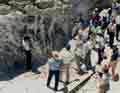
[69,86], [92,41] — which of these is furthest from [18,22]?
[69,86]

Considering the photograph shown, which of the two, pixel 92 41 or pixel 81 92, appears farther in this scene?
pixel 92 41

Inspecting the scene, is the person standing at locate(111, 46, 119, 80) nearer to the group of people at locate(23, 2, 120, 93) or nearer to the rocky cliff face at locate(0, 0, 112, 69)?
the group of people at locate(23, 2, 120, 93)

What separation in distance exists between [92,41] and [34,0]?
3.03 meters

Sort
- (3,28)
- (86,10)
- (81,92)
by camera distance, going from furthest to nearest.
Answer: (86,10)
(3,28)
(81,92)

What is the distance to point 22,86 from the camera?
1642 cm

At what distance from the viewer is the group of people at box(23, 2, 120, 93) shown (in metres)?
15.3

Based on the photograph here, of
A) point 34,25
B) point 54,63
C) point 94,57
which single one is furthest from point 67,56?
point 54,63

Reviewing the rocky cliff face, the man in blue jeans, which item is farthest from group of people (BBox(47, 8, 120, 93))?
the rocky cliff face

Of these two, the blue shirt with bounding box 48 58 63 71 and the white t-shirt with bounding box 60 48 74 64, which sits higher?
the blue shirt with bounding box 48 58 63 71

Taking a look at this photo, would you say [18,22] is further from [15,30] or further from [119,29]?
[119,29]

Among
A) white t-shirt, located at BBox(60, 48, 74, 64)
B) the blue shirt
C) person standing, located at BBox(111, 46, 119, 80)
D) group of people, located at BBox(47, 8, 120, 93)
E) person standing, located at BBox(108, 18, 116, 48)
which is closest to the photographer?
group of people, located at BBox(47, 8, 120, 93)

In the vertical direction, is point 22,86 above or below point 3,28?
below

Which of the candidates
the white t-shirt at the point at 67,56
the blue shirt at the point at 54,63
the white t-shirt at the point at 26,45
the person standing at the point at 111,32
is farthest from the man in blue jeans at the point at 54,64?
the person standing at the point at 111,32

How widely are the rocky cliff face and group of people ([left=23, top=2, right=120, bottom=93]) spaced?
2.62 feet
